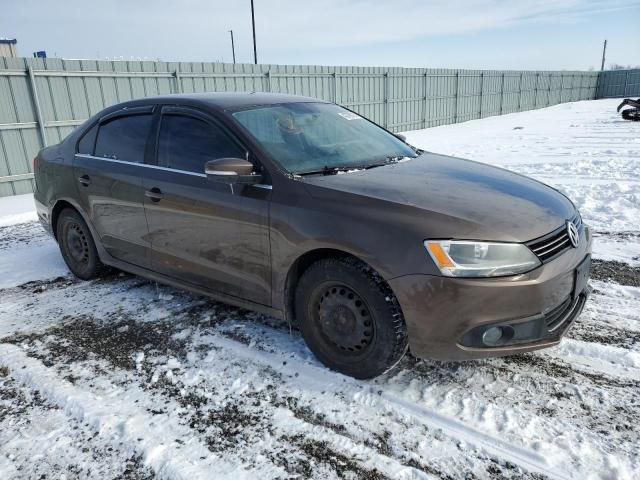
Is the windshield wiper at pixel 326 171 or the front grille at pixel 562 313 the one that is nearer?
the front grille at pixel 562 313

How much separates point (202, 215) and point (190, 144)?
576 mm

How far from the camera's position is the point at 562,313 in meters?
2.75

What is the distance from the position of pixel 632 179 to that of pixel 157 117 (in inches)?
289

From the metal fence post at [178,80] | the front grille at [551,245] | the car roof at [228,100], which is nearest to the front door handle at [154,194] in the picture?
the car roof at [228,100]

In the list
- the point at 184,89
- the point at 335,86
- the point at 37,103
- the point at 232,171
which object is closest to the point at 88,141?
the point at 232,171

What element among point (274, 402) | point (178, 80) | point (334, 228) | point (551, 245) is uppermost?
point (178, 80)

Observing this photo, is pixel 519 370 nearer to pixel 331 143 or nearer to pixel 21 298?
pixel 331 143

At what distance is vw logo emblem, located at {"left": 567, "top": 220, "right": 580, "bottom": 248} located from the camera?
2.82 m

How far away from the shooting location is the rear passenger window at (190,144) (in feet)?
11.0

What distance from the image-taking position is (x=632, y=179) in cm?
773

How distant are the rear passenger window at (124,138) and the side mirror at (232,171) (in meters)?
1.14

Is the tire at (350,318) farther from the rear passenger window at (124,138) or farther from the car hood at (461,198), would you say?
the rear passenger window at (124,138)

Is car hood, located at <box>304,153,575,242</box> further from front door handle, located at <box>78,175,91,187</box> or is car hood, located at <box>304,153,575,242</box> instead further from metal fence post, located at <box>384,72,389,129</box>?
metal fence post, located at <box>384,72,389,129</box>

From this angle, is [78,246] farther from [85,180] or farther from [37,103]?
[37,103]
